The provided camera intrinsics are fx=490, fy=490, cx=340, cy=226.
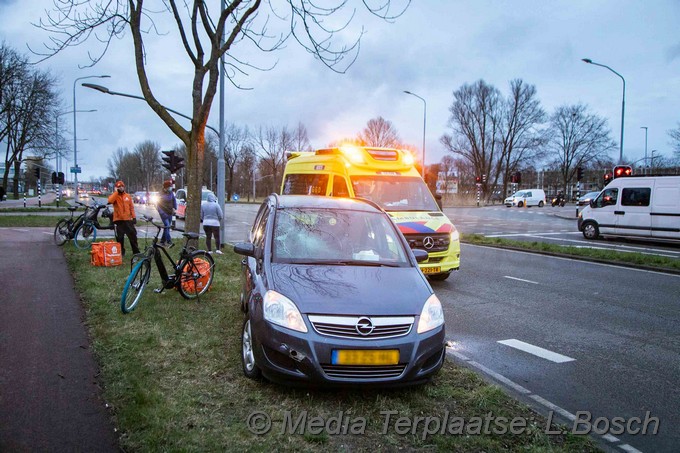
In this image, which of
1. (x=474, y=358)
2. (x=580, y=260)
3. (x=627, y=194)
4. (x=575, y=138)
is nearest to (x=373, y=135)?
(x=575, y=138)

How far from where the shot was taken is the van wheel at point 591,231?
19219 millimetres

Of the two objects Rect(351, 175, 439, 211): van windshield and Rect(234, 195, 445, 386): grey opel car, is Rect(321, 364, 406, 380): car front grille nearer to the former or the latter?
Rect(234, 195, 445, 386): grey opel car

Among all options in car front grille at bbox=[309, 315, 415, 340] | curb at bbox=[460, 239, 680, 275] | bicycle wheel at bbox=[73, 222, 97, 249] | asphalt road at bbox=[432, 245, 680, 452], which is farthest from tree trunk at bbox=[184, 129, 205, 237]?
curb at bbox=[460, 239, 680, 275]

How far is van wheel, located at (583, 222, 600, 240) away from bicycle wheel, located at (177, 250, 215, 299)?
55.0 ft

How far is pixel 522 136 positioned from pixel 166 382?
69675 millimetres

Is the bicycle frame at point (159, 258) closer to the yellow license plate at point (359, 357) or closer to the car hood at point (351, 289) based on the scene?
→ the car hood at point (351, 289)

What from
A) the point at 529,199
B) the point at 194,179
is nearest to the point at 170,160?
the point at 194,179

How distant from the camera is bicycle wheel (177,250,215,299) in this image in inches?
275

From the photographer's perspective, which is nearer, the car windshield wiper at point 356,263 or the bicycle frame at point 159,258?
the car windshield wiper at point 356,263

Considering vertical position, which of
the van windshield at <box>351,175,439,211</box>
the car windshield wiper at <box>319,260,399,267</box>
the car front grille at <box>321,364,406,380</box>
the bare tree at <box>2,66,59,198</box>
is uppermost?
the bare tree at <box>2,66,59,198</box>

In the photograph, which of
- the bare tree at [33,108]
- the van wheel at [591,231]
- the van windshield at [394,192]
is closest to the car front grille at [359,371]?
the van windshield at [394,192]

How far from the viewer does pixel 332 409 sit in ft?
12.1

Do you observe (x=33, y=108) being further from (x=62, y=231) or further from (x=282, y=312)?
(x=282, y=312)

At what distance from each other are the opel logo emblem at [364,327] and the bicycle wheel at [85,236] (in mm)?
11577
